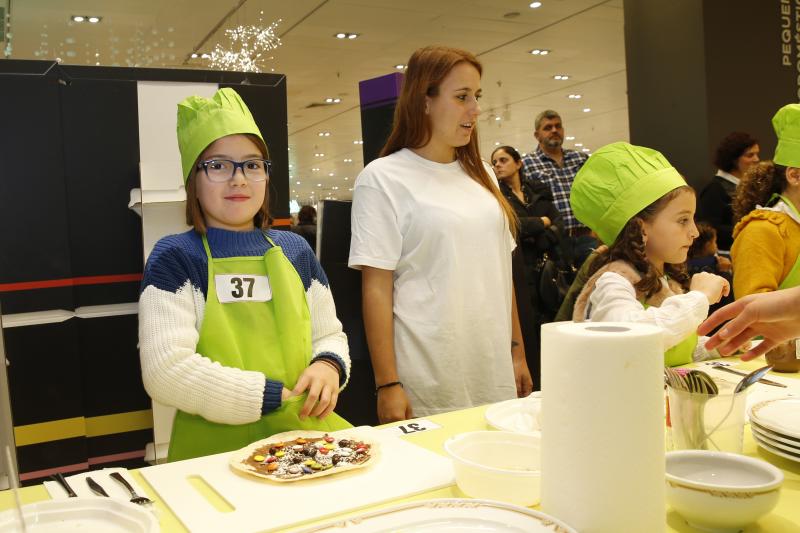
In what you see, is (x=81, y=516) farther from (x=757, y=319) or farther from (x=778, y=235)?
(x=778, y=235)

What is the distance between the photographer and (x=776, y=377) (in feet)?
5.41

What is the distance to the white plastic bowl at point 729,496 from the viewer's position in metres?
0.82

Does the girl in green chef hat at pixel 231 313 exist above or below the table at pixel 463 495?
above

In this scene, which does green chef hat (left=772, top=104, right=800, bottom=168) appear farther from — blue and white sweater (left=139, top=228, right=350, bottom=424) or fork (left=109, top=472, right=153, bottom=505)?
fork (left=109, top=472, right=153, bottom=505)

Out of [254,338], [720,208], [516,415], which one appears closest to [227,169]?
[254,338]

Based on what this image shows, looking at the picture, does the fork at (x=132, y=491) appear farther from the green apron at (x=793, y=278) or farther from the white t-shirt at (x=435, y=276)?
the green apron at (x=793, y=278)

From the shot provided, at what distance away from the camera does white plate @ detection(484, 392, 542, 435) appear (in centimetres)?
132

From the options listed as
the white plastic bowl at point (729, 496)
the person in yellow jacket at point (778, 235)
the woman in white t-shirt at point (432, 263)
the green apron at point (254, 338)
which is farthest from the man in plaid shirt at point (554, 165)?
the white plastic bowl at point (729, 496)

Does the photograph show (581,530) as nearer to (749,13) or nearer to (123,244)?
(123,244)

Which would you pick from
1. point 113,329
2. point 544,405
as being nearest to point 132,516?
point 544,405

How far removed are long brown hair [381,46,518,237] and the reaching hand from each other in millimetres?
1042

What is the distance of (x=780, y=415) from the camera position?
1.18 m

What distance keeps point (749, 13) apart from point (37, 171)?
4889 mm

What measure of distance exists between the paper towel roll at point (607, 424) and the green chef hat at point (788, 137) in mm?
2159
